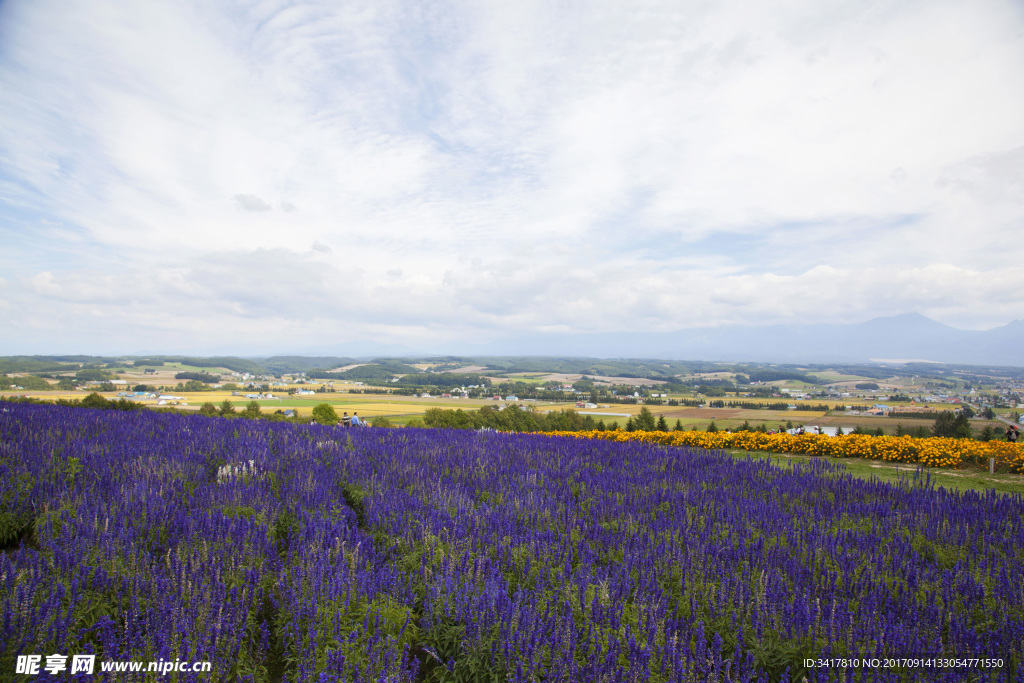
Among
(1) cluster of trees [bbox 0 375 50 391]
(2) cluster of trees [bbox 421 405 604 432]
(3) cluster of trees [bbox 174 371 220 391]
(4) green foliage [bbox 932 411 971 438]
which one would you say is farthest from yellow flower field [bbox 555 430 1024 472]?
(3) cluster of trees [bbox 174 371 220 391]

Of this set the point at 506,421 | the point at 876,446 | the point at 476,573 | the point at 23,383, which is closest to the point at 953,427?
the point at 876,446

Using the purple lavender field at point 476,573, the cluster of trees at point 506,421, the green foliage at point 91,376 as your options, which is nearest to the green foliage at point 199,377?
the green foliage at point 91,376

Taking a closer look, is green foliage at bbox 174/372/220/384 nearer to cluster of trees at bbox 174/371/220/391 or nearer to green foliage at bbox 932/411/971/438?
cluster of trees at bbox 174/371/220/391

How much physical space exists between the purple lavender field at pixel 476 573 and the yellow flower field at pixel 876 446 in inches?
269

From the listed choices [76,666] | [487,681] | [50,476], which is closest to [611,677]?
[487,681]

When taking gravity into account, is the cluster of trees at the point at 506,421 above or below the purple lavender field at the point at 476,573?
below

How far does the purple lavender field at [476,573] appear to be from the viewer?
9.90 feet

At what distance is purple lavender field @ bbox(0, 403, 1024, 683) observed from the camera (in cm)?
302

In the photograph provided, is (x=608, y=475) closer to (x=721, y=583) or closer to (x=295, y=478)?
(x=721, y=583)

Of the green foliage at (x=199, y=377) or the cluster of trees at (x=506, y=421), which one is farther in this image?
the green foliage at (x=199, y=377)

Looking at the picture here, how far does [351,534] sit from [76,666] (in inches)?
83.8

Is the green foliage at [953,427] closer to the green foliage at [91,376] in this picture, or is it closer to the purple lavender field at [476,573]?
the purple lavender field at [476,573]

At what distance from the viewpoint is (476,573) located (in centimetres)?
393

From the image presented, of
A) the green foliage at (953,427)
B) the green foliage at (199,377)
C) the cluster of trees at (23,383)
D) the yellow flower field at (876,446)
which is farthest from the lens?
the green foliage at (199,377)
